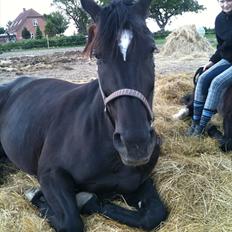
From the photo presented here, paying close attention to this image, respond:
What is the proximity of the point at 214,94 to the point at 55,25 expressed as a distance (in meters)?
52.8

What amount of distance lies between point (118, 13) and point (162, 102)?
4144 millimetres

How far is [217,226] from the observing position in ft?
9.37

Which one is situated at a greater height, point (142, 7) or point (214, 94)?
point (142, 7)

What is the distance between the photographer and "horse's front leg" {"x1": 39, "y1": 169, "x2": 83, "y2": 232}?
2.79 meters

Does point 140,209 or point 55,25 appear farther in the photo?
point 55,25

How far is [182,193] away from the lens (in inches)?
129

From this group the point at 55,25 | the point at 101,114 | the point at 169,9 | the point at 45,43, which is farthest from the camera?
the point at 169,9

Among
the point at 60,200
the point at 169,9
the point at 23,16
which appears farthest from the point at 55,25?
the point at 60,200

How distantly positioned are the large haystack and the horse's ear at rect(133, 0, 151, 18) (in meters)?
14.4

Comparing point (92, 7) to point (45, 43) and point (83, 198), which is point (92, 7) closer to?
point (83, 198)

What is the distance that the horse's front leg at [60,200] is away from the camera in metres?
2.79

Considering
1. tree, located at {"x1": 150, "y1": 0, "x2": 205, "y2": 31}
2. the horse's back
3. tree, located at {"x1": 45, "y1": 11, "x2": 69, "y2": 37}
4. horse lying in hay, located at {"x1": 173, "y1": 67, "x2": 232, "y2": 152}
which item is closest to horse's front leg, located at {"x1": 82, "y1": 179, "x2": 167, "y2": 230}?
the horse's back

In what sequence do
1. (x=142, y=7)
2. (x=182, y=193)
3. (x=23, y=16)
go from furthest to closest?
(x=23, y=16)
(x=182, y=193)
(x=142, y=7)

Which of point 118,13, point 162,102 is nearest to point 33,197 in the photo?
point 118,13
